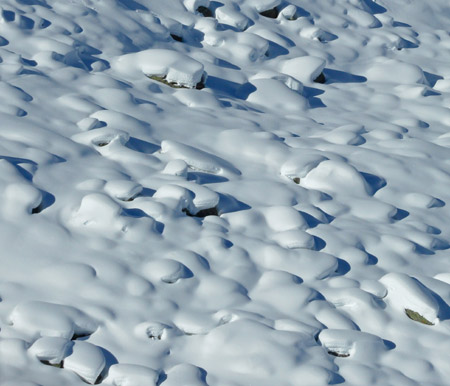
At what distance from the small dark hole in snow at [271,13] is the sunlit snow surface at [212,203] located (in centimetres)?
15

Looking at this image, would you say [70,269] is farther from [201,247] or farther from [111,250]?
[201,247]

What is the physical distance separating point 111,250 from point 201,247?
0.33m

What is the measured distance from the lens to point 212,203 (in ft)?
11.6

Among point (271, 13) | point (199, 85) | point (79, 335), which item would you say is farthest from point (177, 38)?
point (79, 335)

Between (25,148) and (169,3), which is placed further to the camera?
(169,3)

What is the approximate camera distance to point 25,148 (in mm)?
3699

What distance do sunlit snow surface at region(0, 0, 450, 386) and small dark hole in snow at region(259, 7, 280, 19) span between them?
0.15 metres

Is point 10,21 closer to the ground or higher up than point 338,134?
closer to the ground

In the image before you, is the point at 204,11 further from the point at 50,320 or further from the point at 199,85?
the point at 50,320

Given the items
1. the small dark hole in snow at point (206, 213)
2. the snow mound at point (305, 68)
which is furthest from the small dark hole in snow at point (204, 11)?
the small dark hole in snow at point (206, 213)

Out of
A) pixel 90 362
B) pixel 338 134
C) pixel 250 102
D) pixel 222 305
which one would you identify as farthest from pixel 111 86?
pixel 90 362

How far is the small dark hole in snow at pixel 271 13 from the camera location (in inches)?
227

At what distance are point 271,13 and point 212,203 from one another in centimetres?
258

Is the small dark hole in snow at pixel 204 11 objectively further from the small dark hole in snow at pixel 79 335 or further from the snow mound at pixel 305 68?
the small dark hole in snow at pixel 79 335
